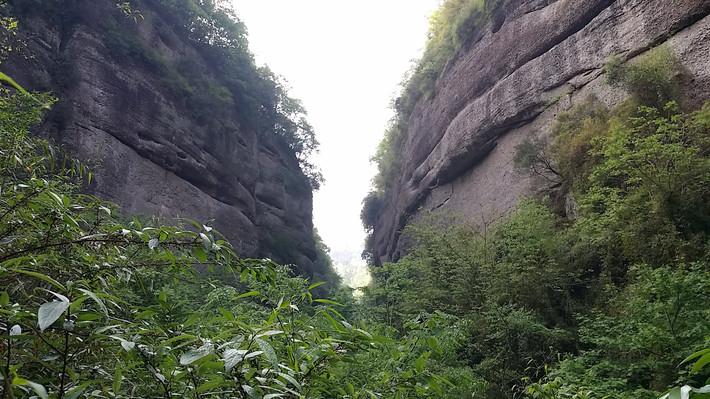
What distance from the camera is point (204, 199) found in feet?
60.8

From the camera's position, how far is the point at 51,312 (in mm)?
714

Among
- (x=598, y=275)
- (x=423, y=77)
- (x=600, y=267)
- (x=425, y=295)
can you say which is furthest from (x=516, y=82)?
(x=425, y=295)

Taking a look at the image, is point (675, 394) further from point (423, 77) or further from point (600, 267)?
point (423, 77)

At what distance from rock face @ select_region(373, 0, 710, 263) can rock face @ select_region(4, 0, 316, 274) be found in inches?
298

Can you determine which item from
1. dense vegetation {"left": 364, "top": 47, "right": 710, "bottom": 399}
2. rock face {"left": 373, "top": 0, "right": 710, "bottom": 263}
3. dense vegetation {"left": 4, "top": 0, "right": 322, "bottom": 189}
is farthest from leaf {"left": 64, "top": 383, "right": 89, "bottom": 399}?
dense vegetation {"left": 4, "top": 0, "right": 322, "bottom": 189}

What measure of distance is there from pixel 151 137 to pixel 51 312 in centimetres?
1790

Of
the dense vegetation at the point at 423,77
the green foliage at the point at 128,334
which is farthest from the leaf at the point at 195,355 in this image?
the dense vegetation at the point at 423,77

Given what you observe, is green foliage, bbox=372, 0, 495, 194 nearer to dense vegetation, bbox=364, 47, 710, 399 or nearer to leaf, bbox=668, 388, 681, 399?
dense vegetation, bbox=364, 47, 710, 399

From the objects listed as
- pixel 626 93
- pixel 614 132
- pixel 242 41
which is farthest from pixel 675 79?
pixel 242 41

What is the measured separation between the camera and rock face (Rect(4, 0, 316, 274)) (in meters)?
14.5

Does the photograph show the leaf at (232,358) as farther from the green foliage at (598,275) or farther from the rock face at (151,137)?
the rock face at (151,137)

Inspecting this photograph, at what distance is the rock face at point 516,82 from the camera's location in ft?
35.2

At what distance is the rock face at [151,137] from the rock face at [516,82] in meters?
7.58

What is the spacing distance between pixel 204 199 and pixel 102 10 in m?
7.96
